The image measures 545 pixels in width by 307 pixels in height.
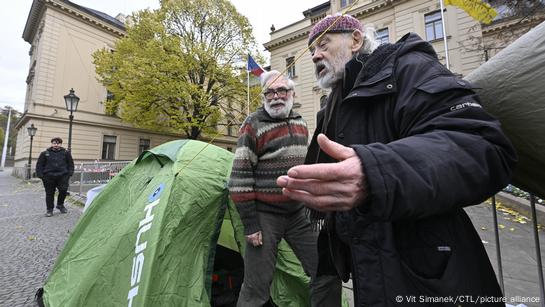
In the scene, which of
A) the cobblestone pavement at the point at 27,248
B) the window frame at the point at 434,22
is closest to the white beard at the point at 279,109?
the cobblestone pavement at the point at 27,248

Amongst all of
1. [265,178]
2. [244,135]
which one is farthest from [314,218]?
[244,135]

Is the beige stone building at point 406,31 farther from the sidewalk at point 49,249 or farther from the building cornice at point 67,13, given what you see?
the building cornice at point 67,13

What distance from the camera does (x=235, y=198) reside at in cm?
187

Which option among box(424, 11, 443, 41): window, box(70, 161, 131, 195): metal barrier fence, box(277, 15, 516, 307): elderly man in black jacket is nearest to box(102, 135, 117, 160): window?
box(70, 161, 131, 195): metal barrier fence

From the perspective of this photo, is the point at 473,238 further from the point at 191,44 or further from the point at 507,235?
the point at 191,44

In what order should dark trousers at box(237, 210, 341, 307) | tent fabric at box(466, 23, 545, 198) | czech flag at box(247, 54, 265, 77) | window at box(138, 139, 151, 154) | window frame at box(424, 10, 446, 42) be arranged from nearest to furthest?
tent fabric at box(466, 23, 545, 198) → dark trousers at box(237, 210, 341, 307) → czech flag at box(247, 54, 265, 77) → window frame at box(424, 10, 446, 42) → window at box(138, 139, 151, 154)

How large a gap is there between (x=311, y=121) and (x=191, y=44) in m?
8.49

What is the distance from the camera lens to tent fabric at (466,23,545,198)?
2.76 feet

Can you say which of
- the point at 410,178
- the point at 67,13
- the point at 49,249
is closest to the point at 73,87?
the point at 67,13

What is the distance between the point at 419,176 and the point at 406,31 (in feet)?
52.5

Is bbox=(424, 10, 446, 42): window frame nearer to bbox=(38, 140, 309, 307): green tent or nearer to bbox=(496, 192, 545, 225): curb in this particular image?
bbox=(496, 192, 545, 225): curb

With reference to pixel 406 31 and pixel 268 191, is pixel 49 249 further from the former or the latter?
pixel 406 31

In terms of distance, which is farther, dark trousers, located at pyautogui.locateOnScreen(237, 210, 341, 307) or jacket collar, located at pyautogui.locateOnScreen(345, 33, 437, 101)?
dark trousers, located at pyautogui.locateOnScreen(237, 210, 341, 307)

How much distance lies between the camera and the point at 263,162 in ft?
6.47
